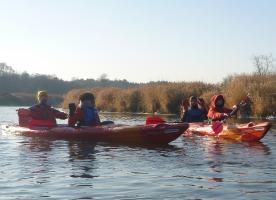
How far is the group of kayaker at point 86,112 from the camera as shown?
15.5 m

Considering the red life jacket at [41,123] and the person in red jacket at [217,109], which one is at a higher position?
the person in red jacket at [217,109]

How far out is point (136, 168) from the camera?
9953 mm

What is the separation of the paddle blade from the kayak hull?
2.92 m

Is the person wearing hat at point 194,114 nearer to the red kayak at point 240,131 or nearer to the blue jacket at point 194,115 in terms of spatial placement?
the blue jacket at point 194,115

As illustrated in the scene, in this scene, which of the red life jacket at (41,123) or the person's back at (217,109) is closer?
the red life jacket at (41,123)

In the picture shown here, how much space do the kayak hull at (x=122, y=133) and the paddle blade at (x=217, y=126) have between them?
2.92 metres

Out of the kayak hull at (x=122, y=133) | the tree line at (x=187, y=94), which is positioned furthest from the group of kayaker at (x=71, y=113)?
the tree line at (x=187, y=94)

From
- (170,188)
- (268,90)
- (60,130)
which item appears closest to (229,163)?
(170,188)

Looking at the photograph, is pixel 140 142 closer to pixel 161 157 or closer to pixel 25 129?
pixel 161 157

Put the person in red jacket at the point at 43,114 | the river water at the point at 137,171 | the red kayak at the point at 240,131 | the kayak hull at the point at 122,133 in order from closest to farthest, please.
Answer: the river water at the point at 137,171
the kayak hull at the point at 122,133
the red kayak at the point at 240,131
the person in red jacket at the point at 43,114

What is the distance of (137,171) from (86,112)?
20.3ft

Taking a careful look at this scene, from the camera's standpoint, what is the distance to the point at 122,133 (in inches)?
570

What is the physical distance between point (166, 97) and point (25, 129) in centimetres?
1812

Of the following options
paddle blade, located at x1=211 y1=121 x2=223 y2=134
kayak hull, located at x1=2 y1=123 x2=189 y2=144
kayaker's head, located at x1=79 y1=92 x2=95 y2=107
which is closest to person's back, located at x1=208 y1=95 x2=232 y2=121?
paddle blade, located at x1=211 y1=121 x2=223 y2=134
